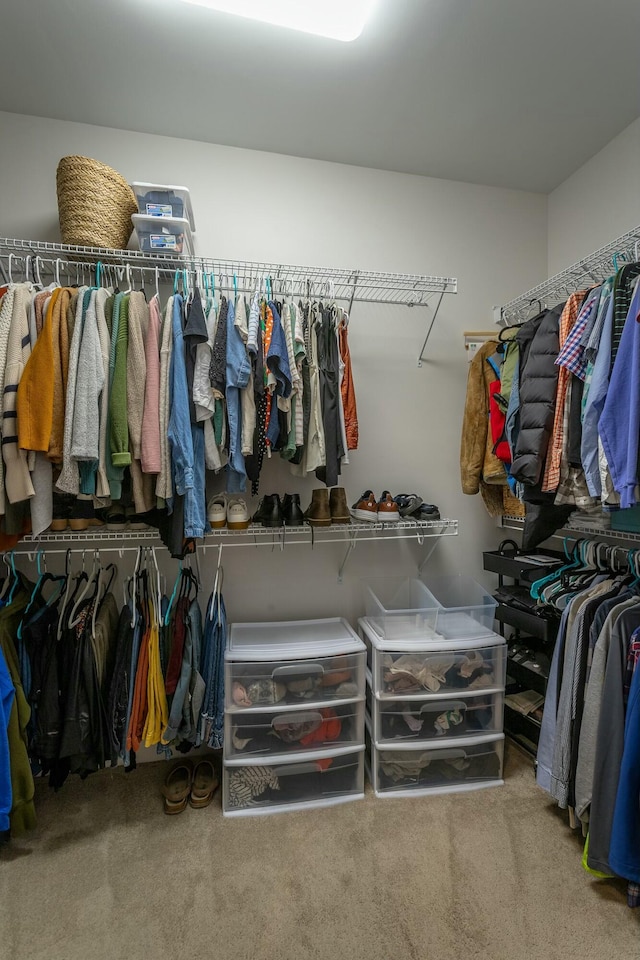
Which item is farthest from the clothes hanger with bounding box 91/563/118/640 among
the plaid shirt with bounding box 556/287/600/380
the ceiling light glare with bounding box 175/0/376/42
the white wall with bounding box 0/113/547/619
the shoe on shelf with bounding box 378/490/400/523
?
the ceiling light glare with bounding box 175/0/376/42

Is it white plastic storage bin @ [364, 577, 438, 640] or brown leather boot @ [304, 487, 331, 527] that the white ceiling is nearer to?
brown leather boot @ [304, 487, 331, 527]

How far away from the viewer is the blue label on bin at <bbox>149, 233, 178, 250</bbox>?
5.65ft

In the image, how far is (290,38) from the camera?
1.54 m

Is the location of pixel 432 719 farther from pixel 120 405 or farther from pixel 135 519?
pixel 120 405

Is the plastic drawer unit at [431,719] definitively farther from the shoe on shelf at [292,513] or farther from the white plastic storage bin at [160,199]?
the white plastic storage bin at [160,199]

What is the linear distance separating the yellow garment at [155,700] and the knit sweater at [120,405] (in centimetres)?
72

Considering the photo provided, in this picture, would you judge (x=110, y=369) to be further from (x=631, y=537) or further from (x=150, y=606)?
(x=631, y=537)

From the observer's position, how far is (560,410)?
4.99ft

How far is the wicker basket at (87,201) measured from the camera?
1.61 meters

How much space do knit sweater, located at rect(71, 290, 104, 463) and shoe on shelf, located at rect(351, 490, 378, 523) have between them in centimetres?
108

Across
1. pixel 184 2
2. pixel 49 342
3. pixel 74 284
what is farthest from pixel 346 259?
pixel 49 342

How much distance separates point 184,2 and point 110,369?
1.23 metres

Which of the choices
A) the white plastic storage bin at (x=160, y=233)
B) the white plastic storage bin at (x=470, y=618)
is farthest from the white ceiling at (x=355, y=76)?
the white plastic storage bin at (x=470, y=618)

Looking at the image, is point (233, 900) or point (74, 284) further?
point (74, 284)
